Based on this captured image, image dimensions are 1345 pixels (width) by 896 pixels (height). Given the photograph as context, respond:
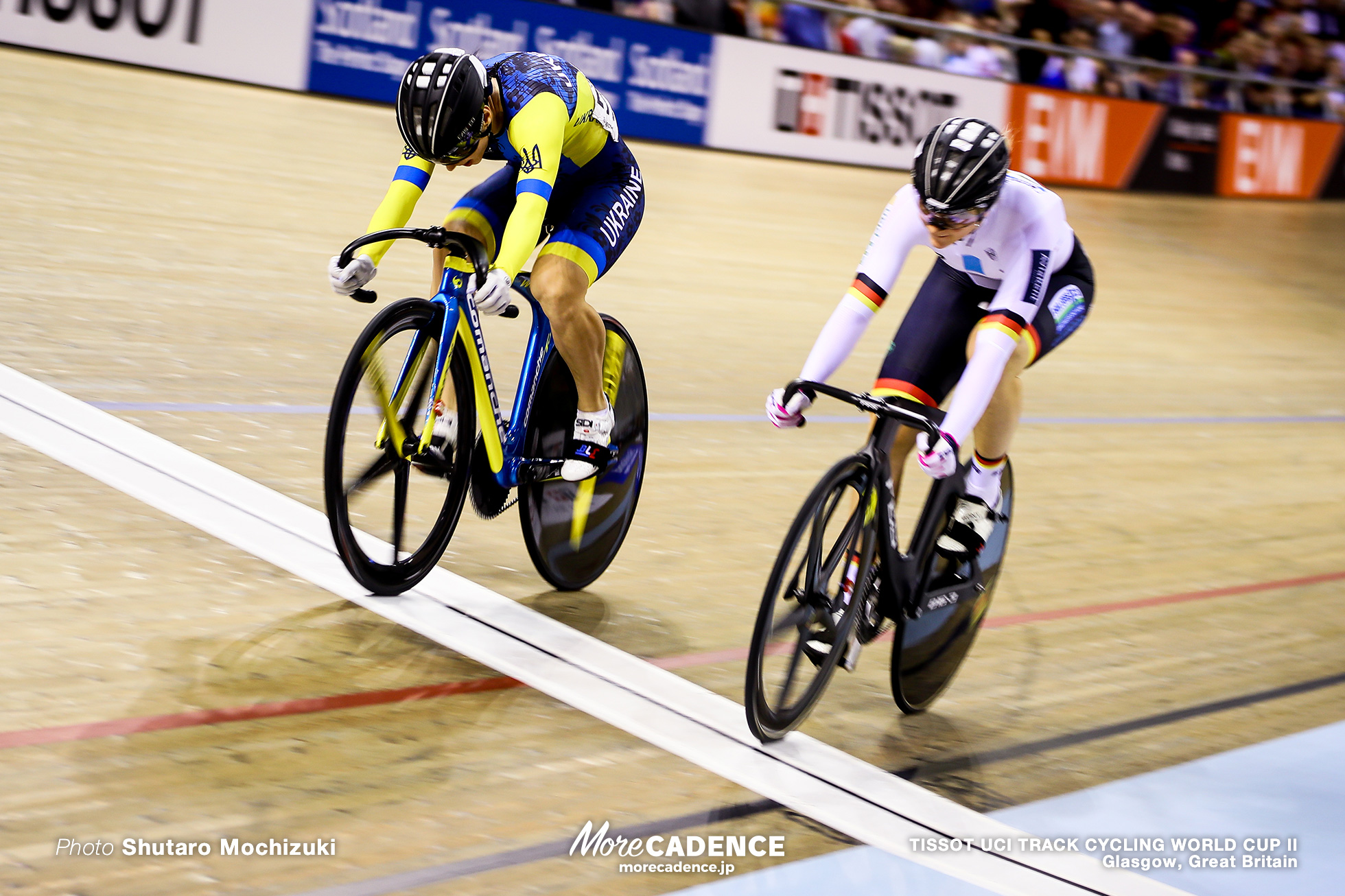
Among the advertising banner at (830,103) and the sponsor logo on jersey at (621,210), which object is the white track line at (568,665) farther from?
the advertising banner at (830,103)

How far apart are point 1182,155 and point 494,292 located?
587 inches

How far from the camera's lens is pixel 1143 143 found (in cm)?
1525

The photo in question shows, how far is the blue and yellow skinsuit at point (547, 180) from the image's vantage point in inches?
113

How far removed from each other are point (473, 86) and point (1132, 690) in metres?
2.22

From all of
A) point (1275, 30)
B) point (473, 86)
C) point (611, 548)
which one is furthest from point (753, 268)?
point (1275, 30)

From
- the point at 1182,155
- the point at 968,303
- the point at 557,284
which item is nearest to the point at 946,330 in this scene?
the point at 968,303

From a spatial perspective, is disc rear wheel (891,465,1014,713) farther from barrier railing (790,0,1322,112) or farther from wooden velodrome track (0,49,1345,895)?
barrier railing (790,0,1322,112)

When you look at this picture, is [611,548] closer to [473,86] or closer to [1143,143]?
[473,86]

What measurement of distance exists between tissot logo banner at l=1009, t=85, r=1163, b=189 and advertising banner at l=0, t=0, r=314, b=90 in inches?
293

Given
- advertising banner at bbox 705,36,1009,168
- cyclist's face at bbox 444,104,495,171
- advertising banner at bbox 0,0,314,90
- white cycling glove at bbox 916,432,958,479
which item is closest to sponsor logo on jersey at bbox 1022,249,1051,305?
white cycling glove at bbox 916,432,958,479

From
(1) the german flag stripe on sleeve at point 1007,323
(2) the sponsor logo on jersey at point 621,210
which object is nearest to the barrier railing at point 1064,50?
(2) the sponsor logo on jersey at point 621,210

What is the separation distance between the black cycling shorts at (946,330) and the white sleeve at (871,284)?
19cm

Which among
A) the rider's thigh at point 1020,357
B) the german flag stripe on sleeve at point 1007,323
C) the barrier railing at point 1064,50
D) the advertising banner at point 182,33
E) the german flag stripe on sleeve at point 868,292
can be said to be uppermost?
the barrier railing at point 1064,50

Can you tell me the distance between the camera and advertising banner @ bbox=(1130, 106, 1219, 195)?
50.4 ft
